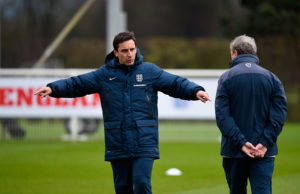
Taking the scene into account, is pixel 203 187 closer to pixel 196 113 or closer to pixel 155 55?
pixel 196 113

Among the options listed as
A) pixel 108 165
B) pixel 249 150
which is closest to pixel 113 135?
pixel 249 150

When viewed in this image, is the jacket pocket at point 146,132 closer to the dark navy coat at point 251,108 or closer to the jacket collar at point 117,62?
the jacket collar at point 117,62

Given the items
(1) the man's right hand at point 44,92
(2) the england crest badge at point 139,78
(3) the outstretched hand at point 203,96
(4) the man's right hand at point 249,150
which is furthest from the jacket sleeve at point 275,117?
(1) the man's right hand at point 44,92

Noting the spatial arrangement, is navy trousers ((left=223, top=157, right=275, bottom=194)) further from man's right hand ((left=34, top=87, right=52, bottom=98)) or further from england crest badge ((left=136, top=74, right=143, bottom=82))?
man's right hand ((left=34, top=87, right=52, bottom=98))

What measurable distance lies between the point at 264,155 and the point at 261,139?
139mm

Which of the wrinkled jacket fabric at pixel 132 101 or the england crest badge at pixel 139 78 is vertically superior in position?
the england crest badge at pixel 139 78

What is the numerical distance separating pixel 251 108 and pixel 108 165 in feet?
23.2

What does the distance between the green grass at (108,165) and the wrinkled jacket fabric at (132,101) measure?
332 centimetres

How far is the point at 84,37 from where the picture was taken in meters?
37.0

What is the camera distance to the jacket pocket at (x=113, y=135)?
20.6 feet

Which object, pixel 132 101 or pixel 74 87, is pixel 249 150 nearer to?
pixel 132 101

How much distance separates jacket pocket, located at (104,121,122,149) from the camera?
627 cm

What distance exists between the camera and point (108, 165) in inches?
505

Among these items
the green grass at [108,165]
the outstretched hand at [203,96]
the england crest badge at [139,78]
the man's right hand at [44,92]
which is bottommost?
the green grass at [108,165]
